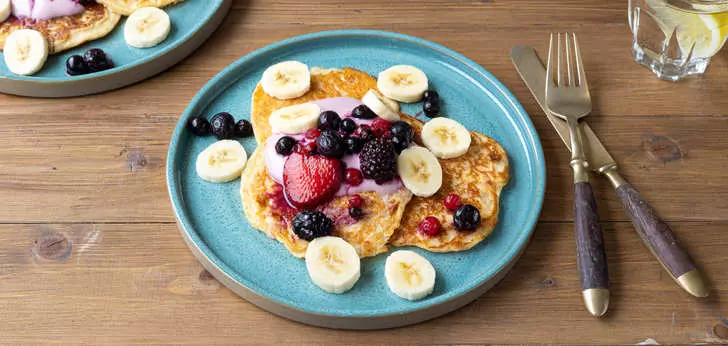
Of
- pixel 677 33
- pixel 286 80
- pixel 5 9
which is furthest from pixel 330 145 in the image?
pixel 5 9

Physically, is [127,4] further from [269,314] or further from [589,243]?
[589,243]

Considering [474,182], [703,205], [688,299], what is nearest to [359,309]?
[474,182]

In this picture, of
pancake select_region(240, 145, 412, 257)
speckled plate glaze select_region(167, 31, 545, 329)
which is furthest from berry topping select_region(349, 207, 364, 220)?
speckled plate glaze select_region(167, 31, 545, 329)

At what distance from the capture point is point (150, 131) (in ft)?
6.71

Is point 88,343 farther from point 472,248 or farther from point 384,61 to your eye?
point 384,61

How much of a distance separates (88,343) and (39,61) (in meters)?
0.96

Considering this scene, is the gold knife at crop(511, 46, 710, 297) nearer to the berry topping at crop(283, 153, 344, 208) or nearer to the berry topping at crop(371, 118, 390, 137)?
the berry topping at crop(371, 118, 390, 137)

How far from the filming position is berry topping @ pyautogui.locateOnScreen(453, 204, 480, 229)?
68.2 inches

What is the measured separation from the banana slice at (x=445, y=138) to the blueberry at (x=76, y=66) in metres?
1.04

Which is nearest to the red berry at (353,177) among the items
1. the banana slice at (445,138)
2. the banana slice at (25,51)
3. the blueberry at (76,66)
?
the banana slice at (445,138)

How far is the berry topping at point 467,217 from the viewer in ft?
5.69

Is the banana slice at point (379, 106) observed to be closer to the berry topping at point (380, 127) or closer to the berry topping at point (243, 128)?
the berry topping at point (380, 127)

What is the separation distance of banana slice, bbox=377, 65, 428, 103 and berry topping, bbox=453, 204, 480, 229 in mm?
460

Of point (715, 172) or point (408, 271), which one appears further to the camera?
point (715, 172)
